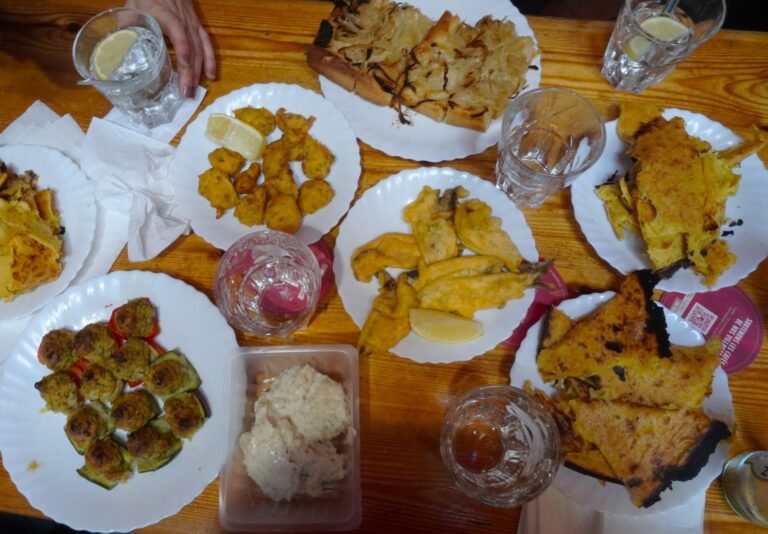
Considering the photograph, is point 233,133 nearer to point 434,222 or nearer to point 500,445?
point 434,222

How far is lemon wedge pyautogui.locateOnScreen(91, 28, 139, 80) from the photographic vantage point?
5.55 feet


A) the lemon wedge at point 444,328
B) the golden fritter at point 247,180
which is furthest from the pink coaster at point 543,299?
the golden fritter at point 247,180

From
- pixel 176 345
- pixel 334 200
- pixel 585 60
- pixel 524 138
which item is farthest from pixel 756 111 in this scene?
pixel 176 345

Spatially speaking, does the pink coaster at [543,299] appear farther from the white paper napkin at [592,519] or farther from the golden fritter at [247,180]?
the golden fritter at [247,180]

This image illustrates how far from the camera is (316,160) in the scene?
1619 mm

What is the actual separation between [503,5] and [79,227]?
1.62 meters

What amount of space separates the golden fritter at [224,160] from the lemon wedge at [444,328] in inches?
30.0

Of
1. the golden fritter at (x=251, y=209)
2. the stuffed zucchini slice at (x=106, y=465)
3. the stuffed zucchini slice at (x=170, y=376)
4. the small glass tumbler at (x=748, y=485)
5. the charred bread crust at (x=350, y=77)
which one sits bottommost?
the stuffed zucchini slice at (x=106, y=465)

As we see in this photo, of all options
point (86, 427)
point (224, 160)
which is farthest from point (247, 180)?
point (86, 427)

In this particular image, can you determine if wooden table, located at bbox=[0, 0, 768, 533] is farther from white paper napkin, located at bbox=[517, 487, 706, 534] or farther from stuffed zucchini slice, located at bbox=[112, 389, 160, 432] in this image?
stuffed zucchini slice, located at bbox=[112, 389, 160, 432]

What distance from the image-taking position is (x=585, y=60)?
1.79 metres

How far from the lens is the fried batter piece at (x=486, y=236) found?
4.86 ft

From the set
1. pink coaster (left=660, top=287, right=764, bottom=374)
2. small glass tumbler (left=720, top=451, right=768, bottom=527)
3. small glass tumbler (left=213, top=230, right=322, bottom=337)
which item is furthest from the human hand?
small glass tumbler (left=720, top=451, right=768, bottom=527)

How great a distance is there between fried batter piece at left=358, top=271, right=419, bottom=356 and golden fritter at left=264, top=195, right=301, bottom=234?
334 millimetres
